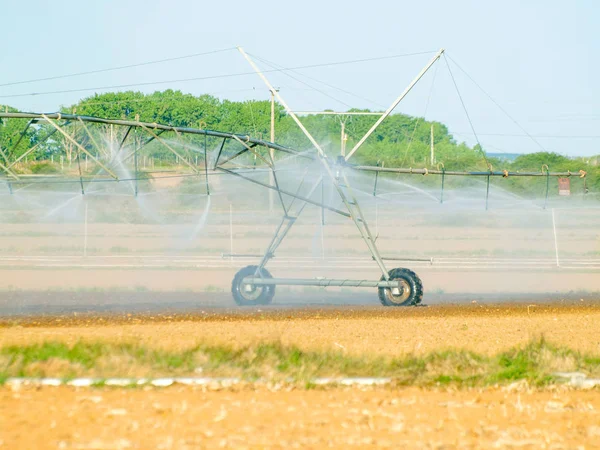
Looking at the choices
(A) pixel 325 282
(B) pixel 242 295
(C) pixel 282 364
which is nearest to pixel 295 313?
(A) pixel 325 282

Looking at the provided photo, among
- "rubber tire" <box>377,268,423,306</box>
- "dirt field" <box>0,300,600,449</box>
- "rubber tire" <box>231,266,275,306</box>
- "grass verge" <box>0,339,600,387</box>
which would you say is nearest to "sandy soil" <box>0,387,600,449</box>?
"dirt field" <box>0,300,600,449</box>

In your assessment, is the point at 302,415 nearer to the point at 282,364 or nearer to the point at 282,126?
the point at 282,364

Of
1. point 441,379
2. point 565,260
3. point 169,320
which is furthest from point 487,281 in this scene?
point 441,379

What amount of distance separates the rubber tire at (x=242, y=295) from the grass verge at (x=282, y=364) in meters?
9.68

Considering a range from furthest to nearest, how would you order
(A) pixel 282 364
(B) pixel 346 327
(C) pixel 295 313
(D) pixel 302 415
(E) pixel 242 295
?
(E) pixel 242 295, (C) pixel 295 313, (B) pixel 346 327, (A) pixel 282 364, (D) pixel 302 415

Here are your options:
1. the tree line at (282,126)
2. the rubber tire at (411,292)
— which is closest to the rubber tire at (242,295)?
the rubber tire at (411,292)

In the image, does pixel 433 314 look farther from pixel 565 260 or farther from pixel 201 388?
pixel 565 260

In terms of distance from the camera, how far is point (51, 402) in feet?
33.1

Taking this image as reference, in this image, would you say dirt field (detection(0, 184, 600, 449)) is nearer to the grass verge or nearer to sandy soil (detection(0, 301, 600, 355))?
sandy soil (detection(0, 301, 600, 355))

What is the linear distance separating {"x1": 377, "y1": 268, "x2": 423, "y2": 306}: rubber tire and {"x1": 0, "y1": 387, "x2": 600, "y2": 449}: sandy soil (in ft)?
36.9

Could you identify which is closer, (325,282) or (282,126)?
(325,282)

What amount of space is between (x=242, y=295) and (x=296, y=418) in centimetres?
1382

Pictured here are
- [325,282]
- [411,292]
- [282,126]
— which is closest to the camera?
[325,282]

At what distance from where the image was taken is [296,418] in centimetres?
947
